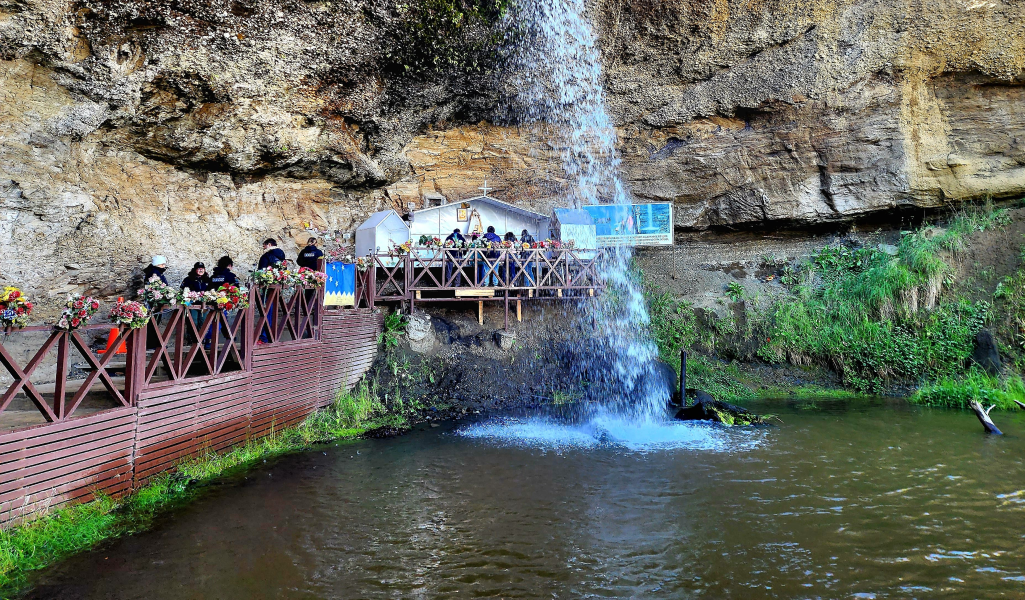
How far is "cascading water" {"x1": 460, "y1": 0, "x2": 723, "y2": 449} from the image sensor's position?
9.52 m

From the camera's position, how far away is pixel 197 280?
9281 mm

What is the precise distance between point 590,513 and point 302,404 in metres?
5.66

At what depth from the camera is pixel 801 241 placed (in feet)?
56.2

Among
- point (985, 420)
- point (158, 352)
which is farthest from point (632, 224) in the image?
point (158, 352)

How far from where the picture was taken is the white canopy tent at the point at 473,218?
1656 cm

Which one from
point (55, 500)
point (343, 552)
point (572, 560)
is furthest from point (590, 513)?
point (55, 500)

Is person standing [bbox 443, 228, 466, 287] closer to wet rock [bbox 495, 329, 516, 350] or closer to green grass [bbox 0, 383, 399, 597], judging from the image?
wet rock [bbox 495, 329, 516, 350]

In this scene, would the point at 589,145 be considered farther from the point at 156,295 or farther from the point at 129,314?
the point at 129,314

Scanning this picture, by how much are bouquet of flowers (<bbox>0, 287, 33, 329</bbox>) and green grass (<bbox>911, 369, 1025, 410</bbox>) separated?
48.8 ft

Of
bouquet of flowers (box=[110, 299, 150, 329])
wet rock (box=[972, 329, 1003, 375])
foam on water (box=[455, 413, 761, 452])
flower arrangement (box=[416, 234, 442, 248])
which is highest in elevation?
flower arrangement (box=[416, 234, 442, 248])

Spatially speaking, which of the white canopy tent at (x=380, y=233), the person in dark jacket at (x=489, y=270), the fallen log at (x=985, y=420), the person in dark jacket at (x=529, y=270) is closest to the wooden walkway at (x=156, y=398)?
the person in dark jacket at (x=489, y=270)

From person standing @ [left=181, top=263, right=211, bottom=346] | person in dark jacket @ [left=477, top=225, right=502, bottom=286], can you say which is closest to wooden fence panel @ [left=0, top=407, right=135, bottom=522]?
person standing @ [left=181, top=263, right=211, bottom=346]

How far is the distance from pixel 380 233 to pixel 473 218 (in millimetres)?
3058

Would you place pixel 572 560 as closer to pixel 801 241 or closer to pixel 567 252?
pixel 567 252
